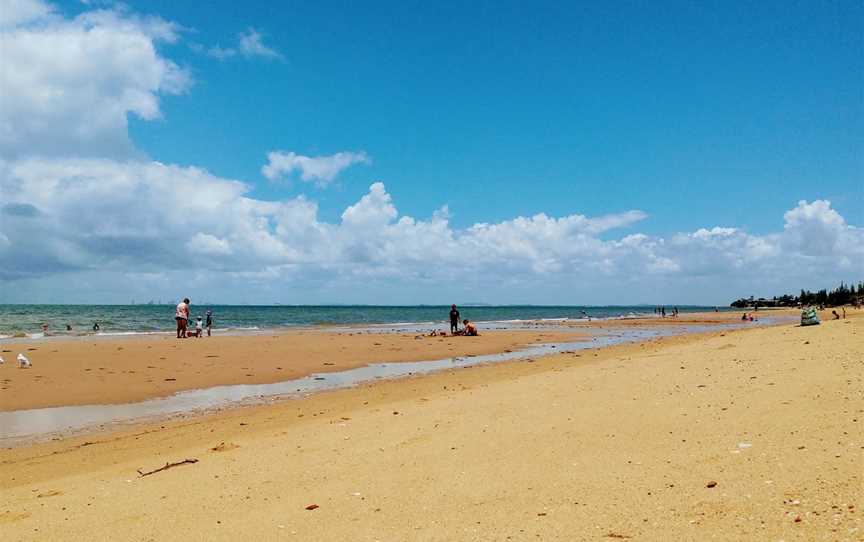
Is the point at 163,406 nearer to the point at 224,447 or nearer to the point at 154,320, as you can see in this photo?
the point at 224,447

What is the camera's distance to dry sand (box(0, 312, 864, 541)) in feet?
13.5

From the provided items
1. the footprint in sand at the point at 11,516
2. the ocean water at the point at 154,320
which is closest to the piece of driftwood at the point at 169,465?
the footprint in sand at the point at 11,516

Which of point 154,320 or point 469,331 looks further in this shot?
point 154,320

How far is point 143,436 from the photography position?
9797mm

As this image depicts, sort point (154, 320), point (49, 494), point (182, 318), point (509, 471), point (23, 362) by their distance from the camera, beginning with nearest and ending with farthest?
point (509, 471) → point (49, 494) → point (23, 362) → point (182, 318) → point (154, 320)

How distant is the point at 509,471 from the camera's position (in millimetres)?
5535

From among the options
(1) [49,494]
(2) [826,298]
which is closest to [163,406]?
(1) [49,494]

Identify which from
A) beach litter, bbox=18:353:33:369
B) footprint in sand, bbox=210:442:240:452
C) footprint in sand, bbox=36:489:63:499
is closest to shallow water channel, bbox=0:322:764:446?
footprint in sand, bbox=210:442:240:452

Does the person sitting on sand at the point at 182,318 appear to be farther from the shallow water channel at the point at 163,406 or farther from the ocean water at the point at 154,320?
the shallow water channel at the point at 163,406

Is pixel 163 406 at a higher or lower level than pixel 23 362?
lower

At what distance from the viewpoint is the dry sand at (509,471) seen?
412 cm

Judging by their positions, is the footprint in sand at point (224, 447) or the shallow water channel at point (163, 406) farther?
the shallow water channel at point (163, 406)

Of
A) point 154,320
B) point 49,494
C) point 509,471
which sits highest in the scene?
point 509,471

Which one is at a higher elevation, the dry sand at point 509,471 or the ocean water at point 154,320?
the dry sand at point 509,471
